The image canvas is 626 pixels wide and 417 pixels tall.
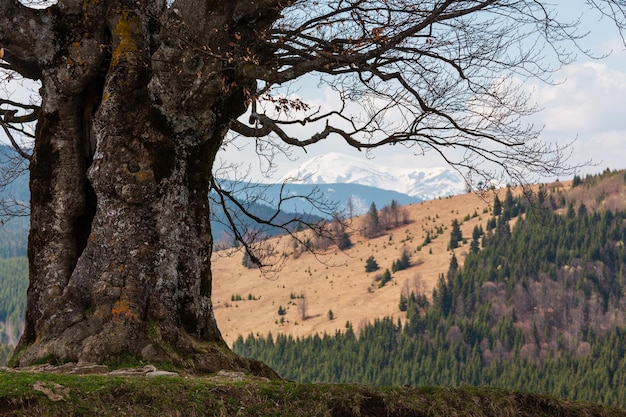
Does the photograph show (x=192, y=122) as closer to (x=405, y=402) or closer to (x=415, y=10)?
(x=415, y=10)

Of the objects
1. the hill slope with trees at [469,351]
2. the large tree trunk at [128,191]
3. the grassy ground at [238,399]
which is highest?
the large tree trunk at [128,191]

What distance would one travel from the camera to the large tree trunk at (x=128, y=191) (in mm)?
10594

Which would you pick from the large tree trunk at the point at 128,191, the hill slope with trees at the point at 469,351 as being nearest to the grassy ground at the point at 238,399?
the large tree trunk at the point at 128,191

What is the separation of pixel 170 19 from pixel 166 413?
19.7 feet

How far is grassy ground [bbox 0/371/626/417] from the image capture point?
7.62m

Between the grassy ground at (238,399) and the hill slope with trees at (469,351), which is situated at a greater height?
the grassy ground at (238,399)

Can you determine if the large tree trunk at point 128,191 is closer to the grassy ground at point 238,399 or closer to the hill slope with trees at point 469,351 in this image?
the grassy ground at point 238,399

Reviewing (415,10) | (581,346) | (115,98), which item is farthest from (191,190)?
(581,346)

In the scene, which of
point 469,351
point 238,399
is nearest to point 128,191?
point 238,399

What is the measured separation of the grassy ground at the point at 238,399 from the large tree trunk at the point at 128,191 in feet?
6.42

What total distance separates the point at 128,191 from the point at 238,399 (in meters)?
4.01

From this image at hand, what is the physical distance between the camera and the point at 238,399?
8359 mm

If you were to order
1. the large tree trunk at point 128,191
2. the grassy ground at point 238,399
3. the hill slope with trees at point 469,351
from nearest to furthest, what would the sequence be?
the grassy ground at point 238,399
the large tree trunk at point 128,191
the hill slope with trees at point 469,351

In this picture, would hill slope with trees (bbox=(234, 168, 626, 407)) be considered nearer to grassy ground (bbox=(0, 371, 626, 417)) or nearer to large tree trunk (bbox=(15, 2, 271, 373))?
large tree trunk (bbox=(15, 2, 271, 373))
